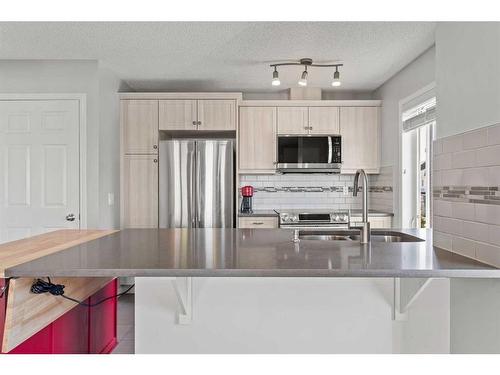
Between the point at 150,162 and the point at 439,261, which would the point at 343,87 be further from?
the point at 439,261

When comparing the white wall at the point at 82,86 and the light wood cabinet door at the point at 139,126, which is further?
the light wood cabinet door at the point at 139,126

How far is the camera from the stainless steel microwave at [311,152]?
4.22 metres

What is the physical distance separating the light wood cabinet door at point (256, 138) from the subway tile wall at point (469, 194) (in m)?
2.70

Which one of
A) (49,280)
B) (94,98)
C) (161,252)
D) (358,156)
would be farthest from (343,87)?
(49,280)

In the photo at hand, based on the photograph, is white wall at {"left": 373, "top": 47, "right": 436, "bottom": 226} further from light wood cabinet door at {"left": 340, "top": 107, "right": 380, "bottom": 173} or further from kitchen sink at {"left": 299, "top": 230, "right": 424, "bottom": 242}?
kitchen sink at {"left": 299, "top": 230, "right": 424, "bottom": 242}

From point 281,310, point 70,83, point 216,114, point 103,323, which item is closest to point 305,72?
point 216,114

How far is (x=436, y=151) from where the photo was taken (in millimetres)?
1735

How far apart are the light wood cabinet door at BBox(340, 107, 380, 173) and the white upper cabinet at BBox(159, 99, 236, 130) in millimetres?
1202

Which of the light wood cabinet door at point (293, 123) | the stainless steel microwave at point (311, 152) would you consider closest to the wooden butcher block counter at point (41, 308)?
the stainless steel microwave at point (311, 152)

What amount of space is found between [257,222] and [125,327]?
1.59 metres

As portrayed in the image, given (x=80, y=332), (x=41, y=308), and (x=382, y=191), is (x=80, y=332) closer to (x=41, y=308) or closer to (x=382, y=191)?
(x=41, y=308)

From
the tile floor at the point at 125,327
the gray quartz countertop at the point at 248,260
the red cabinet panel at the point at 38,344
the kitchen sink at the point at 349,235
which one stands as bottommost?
the tile floor at the point at 125,327

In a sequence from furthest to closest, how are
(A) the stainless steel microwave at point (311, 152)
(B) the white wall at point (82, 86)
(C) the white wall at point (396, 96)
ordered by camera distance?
(A) the stainless steel microwave at point (311, 152)
(B) the white wall at point (82, 86)
(C) the white wall at point (396, 96)

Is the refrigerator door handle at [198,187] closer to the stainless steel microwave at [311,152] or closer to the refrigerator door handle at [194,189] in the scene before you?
the refrigerator door handle at [194,189]
